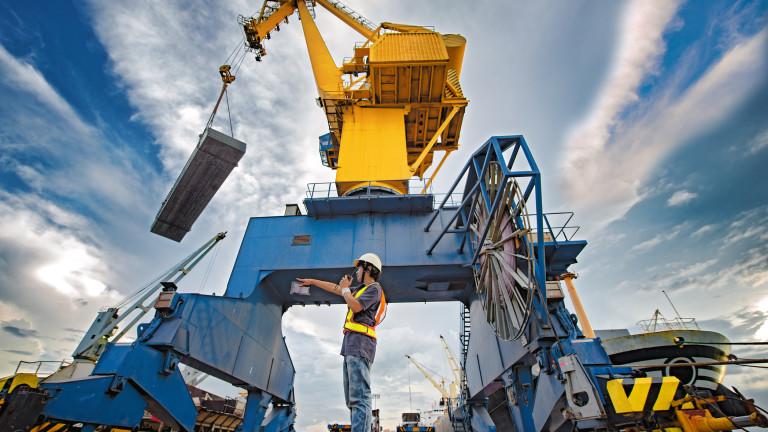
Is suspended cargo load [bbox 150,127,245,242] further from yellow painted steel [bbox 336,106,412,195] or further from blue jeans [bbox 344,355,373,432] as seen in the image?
blue jeans [bbox 344,355,373,432]

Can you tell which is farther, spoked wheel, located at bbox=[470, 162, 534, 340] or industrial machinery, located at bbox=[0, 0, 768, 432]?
spoked wheel, located at bbox=[470, 162, 534, 340]

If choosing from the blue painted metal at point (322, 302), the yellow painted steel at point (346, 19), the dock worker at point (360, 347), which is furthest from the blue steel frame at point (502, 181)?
the yellow painted steel at point (346, 19)

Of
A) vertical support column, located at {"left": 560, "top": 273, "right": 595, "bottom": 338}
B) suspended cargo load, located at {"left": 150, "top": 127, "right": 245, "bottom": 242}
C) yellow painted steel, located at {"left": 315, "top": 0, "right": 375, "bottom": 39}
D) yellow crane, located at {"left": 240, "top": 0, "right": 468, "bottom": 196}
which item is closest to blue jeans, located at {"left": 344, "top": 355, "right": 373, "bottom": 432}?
yellow crane, located at {"left": 240, "top": 0, "right": 468, "bottom": 196}

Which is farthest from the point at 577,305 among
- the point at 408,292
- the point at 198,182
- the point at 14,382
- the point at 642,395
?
the point at 14,382

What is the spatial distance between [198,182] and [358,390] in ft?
34.2

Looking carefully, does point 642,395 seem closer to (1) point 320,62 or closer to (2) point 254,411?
(2) point 254,411

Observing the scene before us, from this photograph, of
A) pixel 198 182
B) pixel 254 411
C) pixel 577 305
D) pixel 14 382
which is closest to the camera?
pixel 14 382

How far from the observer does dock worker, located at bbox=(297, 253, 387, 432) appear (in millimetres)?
2953

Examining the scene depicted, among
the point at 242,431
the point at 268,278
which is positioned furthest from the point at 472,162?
the point at 242,431

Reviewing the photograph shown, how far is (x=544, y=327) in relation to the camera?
6508 millimetres

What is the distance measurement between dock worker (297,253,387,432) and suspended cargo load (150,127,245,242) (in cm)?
896

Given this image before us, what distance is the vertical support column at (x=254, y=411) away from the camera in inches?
363

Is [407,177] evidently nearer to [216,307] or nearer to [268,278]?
[268,278]

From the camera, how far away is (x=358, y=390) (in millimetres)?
3043
